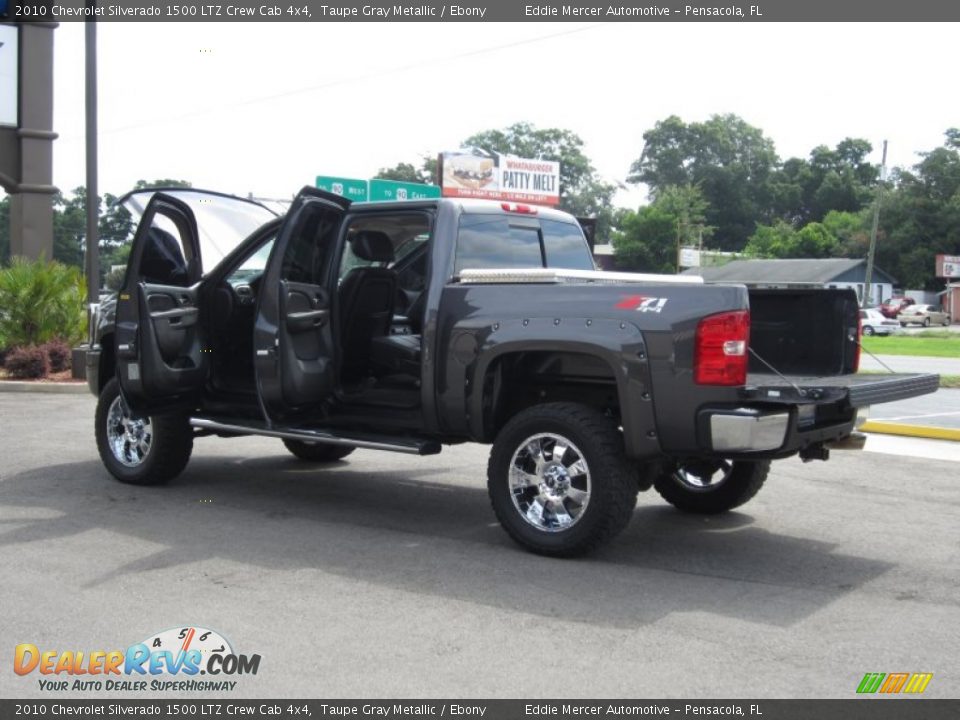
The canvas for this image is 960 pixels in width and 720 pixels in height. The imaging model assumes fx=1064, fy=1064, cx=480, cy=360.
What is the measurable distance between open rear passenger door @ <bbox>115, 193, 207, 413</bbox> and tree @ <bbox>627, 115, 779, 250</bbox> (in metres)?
106

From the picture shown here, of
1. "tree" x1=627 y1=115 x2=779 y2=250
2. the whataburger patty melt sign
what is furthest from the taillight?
"tree" x1=627 y1=115 x2=779 y2=250

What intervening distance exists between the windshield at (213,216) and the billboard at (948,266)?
68.3 metres

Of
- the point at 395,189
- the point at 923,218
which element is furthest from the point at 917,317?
the point at 395,189

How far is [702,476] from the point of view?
7.43m

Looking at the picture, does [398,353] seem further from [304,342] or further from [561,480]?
[561,480]

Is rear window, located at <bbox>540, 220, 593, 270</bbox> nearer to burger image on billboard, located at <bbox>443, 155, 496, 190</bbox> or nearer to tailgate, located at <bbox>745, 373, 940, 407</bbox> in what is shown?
tailgate, located at <bbox>745, 373, 940, 407</bbox>

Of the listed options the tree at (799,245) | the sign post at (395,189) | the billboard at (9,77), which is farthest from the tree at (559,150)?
the billboard at (9,77)

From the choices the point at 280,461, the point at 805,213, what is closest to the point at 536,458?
the point at 280,461

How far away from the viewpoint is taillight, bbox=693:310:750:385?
5594 mm

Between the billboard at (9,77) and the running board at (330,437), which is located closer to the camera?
the running board at (330,437)

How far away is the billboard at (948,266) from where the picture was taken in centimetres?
6881

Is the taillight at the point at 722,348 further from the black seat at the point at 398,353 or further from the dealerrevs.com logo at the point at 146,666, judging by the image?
the dealerrevs.com logo at the point at 146,666
